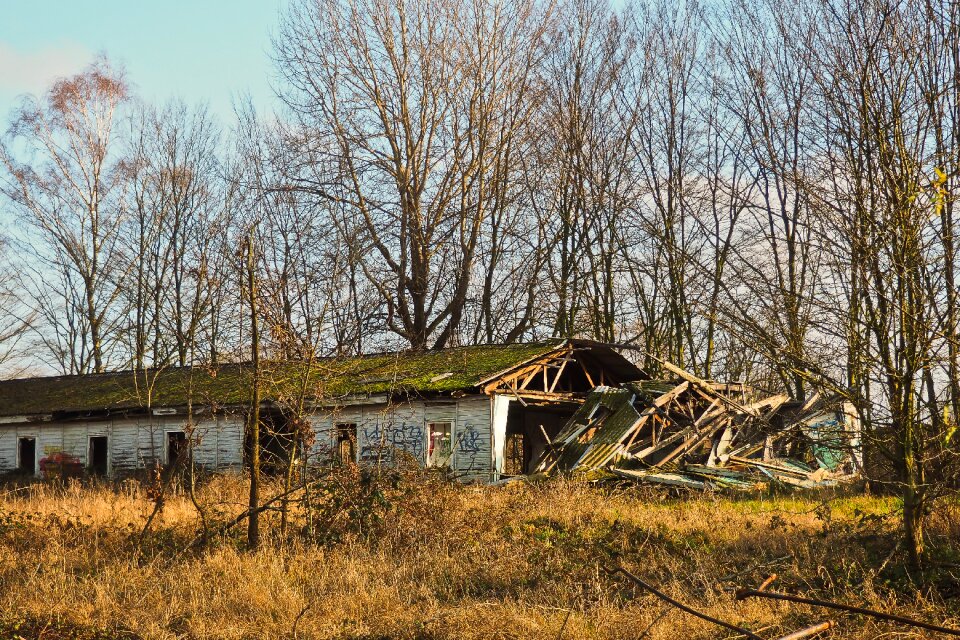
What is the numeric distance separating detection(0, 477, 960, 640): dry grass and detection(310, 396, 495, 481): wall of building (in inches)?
275

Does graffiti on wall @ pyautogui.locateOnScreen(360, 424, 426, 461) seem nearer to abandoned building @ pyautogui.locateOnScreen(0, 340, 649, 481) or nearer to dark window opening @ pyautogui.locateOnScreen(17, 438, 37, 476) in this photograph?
abandoned building @ pyautogui.locateOnScreen(0, 340, 649, 481)

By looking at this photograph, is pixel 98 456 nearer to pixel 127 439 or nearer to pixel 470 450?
pixel 127 439

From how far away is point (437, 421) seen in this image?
74.7 ft

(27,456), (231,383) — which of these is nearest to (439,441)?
(231,383)

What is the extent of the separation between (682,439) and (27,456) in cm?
2087

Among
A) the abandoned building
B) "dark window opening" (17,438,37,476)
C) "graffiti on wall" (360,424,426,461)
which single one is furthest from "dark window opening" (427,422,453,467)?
"dark window opening" (17,438,37,476)

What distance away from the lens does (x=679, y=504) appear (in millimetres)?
15492

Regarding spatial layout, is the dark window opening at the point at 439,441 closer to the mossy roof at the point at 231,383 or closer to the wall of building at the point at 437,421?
the wall of building at the point at 437,421

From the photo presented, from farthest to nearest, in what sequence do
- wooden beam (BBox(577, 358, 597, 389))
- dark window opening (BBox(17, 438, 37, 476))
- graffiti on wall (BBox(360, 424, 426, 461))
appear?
1. dark window opening (BBox(17, 438, 37, 476))
2. wooden beam (BBox(577, 358, 597, 389))
3. graffiti on wall (BBox(360, 424, 426, 461))

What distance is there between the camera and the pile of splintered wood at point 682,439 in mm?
20094

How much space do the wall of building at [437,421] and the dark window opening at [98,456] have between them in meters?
8.32

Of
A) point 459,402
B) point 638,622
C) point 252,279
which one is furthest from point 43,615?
point 459,402

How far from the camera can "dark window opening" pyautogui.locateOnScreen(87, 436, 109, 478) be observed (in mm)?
27266

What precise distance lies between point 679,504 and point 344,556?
22.5 feet
